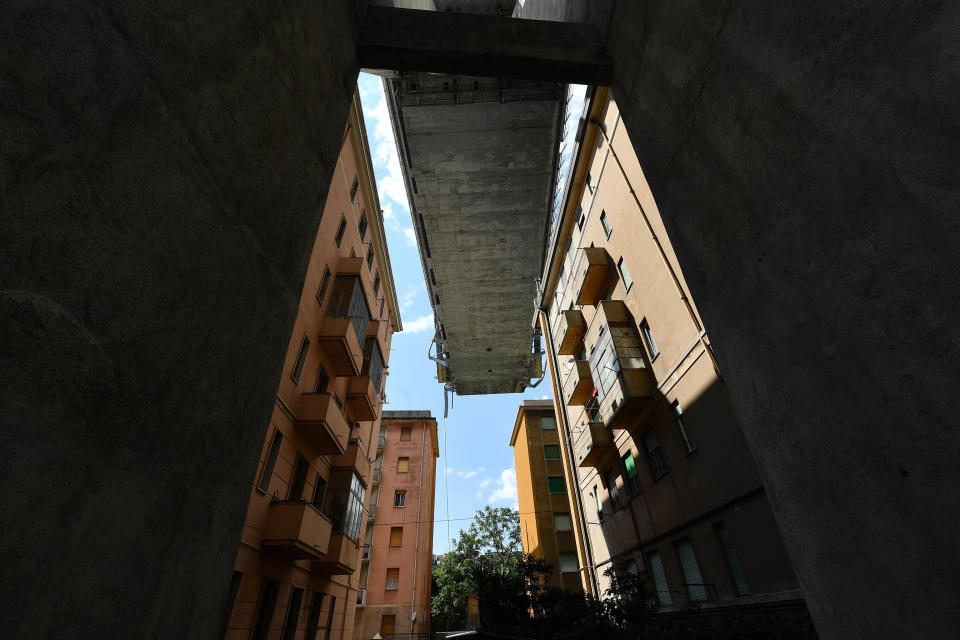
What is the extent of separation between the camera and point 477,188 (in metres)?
15.6

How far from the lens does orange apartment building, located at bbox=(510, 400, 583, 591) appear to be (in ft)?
91.1

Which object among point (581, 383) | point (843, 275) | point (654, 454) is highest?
point (581, 383)

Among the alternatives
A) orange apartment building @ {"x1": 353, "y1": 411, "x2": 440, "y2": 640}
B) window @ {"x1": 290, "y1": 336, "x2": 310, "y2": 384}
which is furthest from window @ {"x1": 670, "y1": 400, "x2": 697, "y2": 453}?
orange apartment building @ {"x1": 353, "y1": 411, "x2": 440, "y2": 640}

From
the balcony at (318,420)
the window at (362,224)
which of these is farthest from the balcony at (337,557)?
the window at (362,224)

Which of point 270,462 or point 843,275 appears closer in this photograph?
point 843,275

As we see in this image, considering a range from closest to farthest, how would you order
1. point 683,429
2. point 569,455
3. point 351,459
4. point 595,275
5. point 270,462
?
point 270,462
point 683,429
point 595,275
point 351,459
point 569,455

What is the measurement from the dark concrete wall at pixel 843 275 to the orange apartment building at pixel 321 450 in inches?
389

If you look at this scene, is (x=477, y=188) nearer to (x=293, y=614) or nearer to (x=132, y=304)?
(x=293, y=614)

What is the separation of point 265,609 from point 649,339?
41.9 feet

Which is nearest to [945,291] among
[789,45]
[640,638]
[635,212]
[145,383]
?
[789,45]

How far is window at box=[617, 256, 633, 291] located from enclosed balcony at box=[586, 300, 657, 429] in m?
0.65

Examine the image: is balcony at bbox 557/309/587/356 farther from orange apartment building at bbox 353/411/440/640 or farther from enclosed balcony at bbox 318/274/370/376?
orange apartment building at bbox 353/411/440/640

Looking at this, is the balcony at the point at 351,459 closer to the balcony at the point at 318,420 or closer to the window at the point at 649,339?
the balcony at the point at 318,420

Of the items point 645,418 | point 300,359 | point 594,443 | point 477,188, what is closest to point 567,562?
point 594,443
